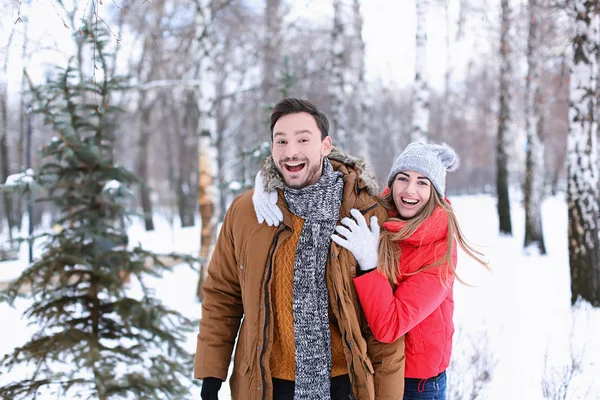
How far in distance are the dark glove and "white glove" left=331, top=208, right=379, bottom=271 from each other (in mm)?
878

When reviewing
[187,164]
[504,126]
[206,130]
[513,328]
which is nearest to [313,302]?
[513,328]

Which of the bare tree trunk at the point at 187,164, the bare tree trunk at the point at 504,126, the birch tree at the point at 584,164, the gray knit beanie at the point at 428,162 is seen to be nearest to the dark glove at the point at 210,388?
the gray knit beanie at the point at 428,162

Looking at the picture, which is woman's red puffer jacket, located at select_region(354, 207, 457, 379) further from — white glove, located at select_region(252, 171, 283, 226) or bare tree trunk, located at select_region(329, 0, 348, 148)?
bare tree trunk, located at select_region(329, 0, 348, 148)

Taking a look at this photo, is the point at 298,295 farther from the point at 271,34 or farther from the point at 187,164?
the point at 187,164

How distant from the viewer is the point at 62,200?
155 inches

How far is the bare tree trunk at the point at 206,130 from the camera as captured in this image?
26.4 feet

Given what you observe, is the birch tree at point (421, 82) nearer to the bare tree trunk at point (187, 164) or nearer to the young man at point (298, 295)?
the young man at point (298, 295)

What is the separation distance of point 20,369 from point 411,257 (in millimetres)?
5528

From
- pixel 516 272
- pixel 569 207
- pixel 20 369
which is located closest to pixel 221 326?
pixel 20 369

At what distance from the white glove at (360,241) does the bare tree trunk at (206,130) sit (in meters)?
6.33

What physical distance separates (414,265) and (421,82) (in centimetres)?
685

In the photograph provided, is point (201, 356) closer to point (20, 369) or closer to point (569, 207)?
point (20, 369)

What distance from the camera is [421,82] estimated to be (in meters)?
8.27

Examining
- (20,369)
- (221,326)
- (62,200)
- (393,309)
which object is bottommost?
(20,369)
